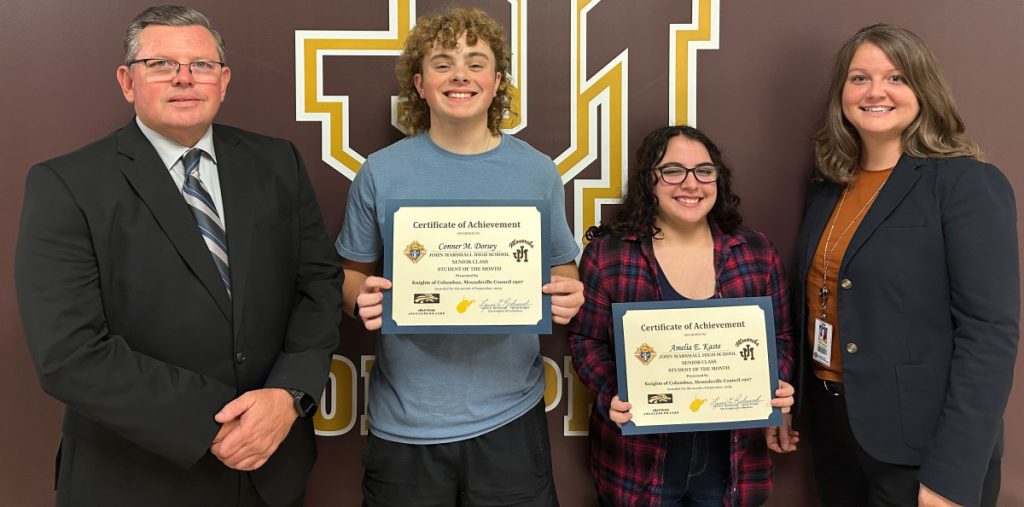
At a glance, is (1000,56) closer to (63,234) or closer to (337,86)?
(337,86)

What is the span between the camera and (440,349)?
1.70m

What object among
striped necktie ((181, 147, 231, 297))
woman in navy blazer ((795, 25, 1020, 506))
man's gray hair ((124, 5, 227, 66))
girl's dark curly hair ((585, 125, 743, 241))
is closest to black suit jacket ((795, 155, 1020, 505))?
woman in navy blazer ((795, 25, 1020, 506))

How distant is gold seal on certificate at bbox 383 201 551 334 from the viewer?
158 cm

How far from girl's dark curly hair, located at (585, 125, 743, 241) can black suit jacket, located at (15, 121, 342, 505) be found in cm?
81

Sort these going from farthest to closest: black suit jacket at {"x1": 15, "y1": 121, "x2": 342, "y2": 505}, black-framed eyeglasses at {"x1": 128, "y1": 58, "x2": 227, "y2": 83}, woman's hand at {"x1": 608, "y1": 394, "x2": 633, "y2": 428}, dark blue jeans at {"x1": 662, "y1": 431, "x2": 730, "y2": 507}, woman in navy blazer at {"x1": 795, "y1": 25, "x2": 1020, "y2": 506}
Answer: dark blue jeans at {"x1": 662, "y1": 431, "x2": 730, "y2": 507}
woman's hand at {"x1": 608, "y1": 394, "x2": 633, "y2": 428}
woman in navy blazer at {"x1": 795, "y1": 25, "x2": 1020, "y2": 506}
black-framed eyeglasses at {"x1": 128, "y1": 58, "x2": 227, "y2": 83}
black suit jacket at {"x1": 15, "y1": 121, "x2": 342, "y2": 505}

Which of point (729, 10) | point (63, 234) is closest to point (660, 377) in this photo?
point (729, 10)

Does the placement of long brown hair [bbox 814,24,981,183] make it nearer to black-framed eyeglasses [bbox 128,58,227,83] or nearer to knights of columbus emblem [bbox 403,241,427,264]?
knights of columbus emblem [bbox 403,241,427,264]

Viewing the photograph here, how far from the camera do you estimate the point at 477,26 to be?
172 cm

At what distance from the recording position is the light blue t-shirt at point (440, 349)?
168cm

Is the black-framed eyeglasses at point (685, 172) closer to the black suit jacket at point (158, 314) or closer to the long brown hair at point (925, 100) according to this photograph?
the long brown hair at point (925, 100)

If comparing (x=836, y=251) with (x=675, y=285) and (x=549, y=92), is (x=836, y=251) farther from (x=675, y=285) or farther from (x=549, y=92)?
(x=549, y=92)

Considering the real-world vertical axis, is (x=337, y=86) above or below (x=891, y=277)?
above

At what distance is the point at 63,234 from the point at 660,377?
4.41 ft

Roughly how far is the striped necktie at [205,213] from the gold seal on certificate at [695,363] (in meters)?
0.92
